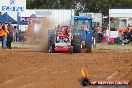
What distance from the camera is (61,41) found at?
88.4 ft

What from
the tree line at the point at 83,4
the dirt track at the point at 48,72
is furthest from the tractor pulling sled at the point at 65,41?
the tree line at the point at 83,4

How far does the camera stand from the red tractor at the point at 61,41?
26766 mm

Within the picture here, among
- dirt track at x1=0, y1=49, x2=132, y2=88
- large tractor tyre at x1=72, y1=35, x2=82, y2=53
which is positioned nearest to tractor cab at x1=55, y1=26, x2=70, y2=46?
large tractor tyre at x1=72, y1=35, x2=82, y2=53

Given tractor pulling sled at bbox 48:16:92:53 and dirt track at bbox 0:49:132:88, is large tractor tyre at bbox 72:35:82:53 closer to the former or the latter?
tractor pulling sled at bbox 48:16:92:53

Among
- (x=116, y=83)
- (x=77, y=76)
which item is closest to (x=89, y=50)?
(x=77, y=76)

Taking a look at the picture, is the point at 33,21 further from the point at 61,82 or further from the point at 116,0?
the point at 116,0

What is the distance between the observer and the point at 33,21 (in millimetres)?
45844

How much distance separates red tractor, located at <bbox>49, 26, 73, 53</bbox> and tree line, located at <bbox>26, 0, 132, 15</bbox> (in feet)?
180

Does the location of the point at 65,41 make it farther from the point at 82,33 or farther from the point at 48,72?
the point at 48,72

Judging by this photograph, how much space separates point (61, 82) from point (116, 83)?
2.93 meters

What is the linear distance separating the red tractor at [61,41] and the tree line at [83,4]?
54.7m

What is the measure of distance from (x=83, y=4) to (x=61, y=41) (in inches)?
2434

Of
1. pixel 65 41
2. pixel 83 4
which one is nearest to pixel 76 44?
pixel 65 41

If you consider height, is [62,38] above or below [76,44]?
above
